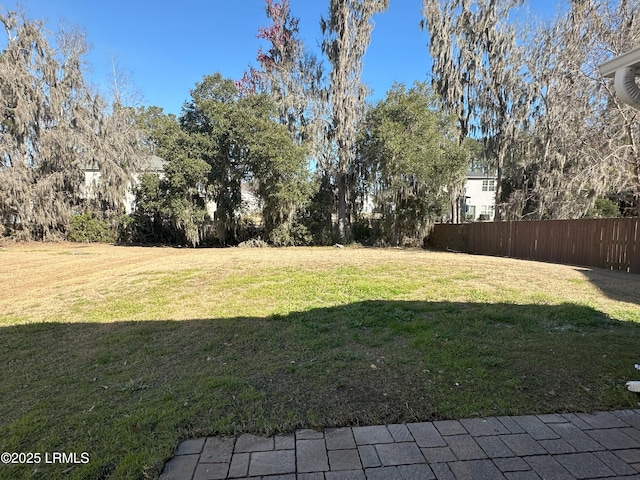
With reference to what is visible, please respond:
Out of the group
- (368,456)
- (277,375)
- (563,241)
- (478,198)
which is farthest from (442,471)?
(478,198)

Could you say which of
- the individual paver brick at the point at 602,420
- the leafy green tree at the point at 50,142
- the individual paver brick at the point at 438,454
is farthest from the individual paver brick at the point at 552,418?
the leafy green tree at the point at 50,142

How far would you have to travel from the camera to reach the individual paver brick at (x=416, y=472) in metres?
1.61

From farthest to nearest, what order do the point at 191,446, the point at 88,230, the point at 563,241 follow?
the point at 88,230
the point at 563,241
the point at 191,446

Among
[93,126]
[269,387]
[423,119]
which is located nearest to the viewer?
[269,387]

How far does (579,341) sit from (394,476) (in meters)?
2.66

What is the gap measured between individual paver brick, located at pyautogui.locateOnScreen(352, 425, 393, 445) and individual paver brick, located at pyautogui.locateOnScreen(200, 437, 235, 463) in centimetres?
67

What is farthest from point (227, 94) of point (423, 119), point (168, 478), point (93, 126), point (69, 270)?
point (168, 478)

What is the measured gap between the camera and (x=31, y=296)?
5.37 meters

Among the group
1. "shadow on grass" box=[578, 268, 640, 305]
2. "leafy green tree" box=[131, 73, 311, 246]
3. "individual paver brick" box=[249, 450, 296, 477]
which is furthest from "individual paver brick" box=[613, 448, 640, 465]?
"leafy green tree" box=[131, 73, 311, 246]

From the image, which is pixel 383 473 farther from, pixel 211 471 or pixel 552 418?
pixel 552 418

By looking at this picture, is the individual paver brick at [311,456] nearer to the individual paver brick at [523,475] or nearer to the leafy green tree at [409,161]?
the individual paver brick at [523,475]

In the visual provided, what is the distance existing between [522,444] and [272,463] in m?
1.31

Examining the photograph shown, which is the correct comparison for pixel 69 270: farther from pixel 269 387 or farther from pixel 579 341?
pixel 579 341

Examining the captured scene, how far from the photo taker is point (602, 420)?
6.77 feet
